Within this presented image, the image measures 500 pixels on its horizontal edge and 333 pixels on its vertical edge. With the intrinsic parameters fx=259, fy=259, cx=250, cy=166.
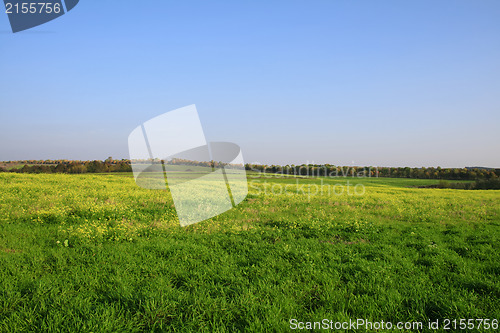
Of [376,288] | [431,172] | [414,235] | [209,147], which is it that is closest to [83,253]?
[209,147]

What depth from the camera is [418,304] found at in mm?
5250

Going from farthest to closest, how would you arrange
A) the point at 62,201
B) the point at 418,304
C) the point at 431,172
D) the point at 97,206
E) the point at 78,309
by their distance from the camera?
the point at 431,172 → the point at 62,201 → the point at 97,206 → the point at 418,304 → the point at 78,309

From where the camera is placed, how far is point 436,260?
7.82 meters

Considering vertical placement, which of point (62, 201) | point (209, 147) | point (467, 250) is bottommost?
point (467, 250)

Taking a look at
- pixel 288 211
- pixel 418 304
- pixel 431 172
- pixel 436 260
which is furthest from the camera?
pixel 431 172

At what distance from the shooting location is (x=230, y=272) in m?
6.83

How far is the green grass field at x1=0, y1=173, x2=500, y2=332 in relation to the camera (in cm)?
479

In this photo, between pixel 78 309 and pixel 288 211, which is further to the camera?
pixel 288 211

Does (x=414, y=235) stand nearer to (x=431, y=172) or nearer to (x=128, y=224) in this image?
(x=128, y=224)

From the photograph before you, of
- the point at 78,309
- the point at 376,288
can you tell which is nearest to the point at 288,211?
the point at 376,288

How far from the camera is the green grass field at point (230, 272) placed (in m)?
4.79

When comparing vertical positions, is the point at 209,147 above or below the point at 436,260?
above

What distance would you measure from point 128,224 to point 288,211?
9053 mm

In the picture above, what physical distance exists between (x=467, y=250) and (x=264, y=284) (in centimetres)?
791
